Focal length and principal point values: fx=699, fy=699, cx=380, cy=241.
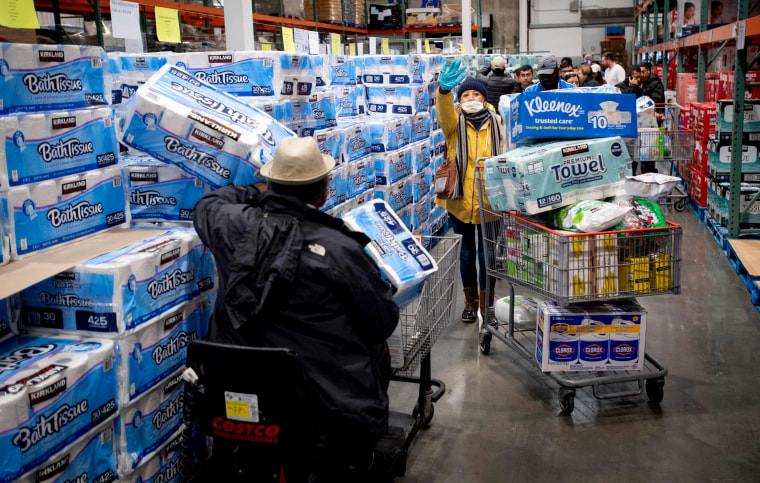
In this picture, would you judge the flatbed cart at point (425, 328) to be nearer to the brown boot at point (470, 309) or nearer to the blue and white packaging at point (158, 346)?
the blue and white packaging at point (158, 346)

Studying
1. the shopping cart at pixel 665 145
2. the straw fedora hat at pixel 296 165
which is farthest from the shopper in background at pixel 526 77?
the straw fedora hat at pixel 296 165

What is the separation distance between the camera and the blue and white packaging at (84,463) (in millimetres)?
2488

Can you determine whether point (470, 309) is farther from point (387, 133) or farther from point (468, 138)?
point (387, 133)

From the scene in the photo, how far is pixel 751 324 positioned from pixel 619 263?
2.37m

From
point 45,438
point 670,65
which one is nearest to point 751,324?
point 45,438

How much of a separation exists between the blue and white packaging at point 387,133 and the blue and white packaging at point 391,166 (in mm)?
63

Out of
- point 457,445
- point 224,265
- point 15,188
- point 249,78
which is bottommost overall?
point 457,445

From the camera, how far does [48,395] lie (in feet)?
8.10

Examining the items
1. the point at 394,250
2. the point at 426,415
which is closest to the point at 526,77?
the point at 426,415

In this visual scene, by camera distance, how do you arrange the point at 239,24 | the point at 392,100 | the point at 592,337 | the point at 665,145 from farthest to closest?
1. the point at 665,145
2. the point at 392,100
3. the point at 239,24
4. the point at 592,337

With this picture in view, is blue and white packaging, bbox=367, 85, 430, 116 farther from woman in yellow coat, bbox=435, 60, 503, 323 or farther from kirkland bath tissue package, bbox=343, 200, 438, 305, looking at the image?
kirkland bath tissue package, bbox=343, 200, 438, 305

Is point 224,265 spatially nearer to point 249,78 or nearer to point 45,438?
point 45,438

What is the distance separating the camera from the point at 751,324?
223 inches

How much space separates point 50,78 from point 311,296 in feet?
5.26
